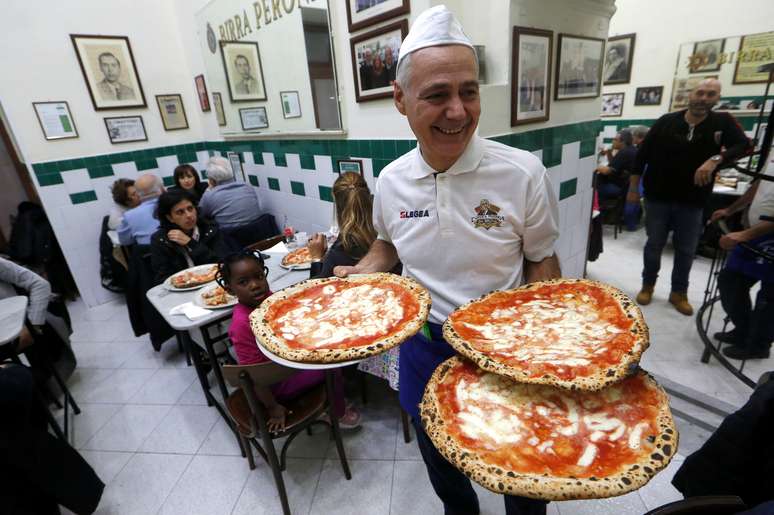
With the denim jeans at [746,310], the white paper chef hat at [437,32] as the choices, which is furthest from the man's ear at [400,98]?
the denim jeans at [746,310]

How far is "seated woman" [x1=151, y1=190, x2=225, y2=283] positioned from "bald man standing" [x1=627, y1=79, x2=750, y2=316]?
139 inches

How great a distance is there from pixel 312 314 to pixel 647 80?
21.4ft

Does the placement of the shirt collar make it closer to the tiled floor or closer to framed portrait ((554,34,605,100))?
the tiled floor

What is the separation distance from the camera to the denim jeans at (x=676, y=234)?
116 inches

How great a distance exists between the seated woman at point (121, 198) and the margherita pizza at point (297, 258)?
2.32m

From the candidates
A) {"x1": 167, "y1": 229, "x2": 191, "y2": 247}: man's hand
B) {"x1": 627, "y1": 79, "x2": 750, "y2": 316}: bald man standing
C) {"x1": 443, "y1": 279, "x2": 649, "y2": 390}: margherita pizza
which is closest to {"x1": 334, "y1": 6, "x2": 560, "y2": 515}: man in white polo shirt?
{"x1": 443, "y1": 279, "x2": 649, "y2": 390}: margherita pizza

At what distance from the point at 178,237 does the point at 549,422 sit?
265cm

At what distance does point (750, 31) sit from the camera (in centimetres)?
447

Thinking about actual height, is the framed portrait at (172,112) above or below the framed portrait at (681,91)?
above

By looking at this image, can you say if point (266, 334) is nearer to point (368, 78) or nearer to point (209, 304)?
point (209, 304)

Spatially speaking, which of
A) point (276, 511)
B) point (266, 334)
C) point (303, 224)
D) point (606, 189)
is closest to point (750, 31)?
point (606, 189)

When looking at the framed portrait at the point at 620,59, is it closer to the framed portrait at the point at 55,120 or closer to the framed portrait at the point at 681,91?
the framed portrait at the point at 681,91

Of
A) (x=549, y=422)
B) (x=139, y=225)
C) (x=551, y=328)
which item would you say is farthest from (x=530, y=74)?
(x=139, y=225)

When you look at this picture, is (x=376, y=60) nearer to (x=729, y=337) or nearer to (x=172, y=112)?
(x=729, y=337)
